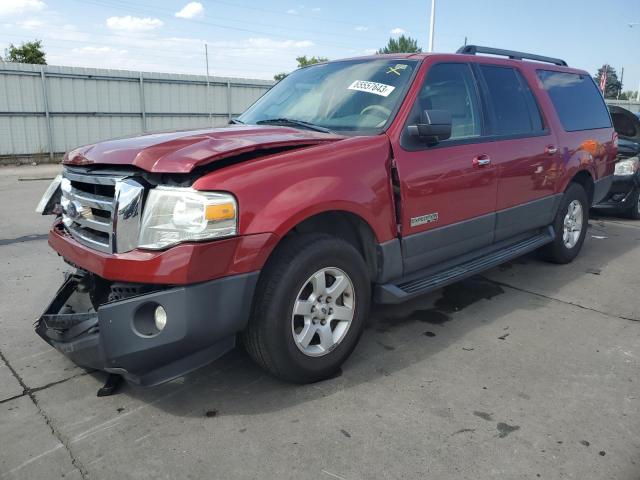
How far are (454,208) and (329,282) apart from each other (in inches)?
48.3

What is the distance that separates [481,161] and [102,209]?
2604mm

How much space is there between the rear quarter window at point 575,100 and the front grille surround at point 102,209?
4.00m

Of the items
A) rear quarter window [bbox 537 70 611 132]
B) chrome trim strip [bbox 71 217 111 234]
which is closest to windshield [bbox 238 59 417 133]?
chrome trim strip [bbox 71 217 111 234]

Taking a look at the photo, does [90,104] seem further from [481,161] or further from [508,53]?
[481,161]

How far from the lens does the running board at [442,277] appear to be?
335 centimetres

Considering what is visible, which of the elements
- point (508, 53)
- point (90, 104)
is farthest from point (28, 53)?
point (508, 53)

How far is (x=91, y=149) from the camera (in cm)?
300

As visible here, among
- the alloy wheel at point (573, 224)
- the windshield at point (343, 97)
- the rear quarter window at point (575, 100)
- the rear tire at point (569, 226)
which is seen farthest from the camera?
the alloy wheel at point (573, 224)

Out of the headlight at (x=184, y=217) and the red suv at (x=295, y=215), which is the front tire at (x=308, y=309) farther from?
the headlight at (x=184, y=217)

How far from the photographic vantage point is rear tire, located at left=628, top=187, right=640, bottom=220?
7911 millimetres

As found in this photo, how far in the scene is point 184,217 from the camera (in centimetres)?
246

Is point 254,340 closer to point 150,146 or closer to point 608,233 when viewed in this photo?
point 150,146

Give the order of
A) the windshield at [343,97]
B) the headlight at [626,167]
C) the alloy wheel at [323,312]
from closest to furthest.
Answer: the alloy wheel at [323,312] → the windshield at [343,97] → the headlight at [626,167]

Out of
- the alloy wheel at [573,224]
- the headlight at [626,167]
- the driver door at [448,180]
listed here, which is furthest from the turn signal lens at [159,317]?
the headlight at [626,167]
